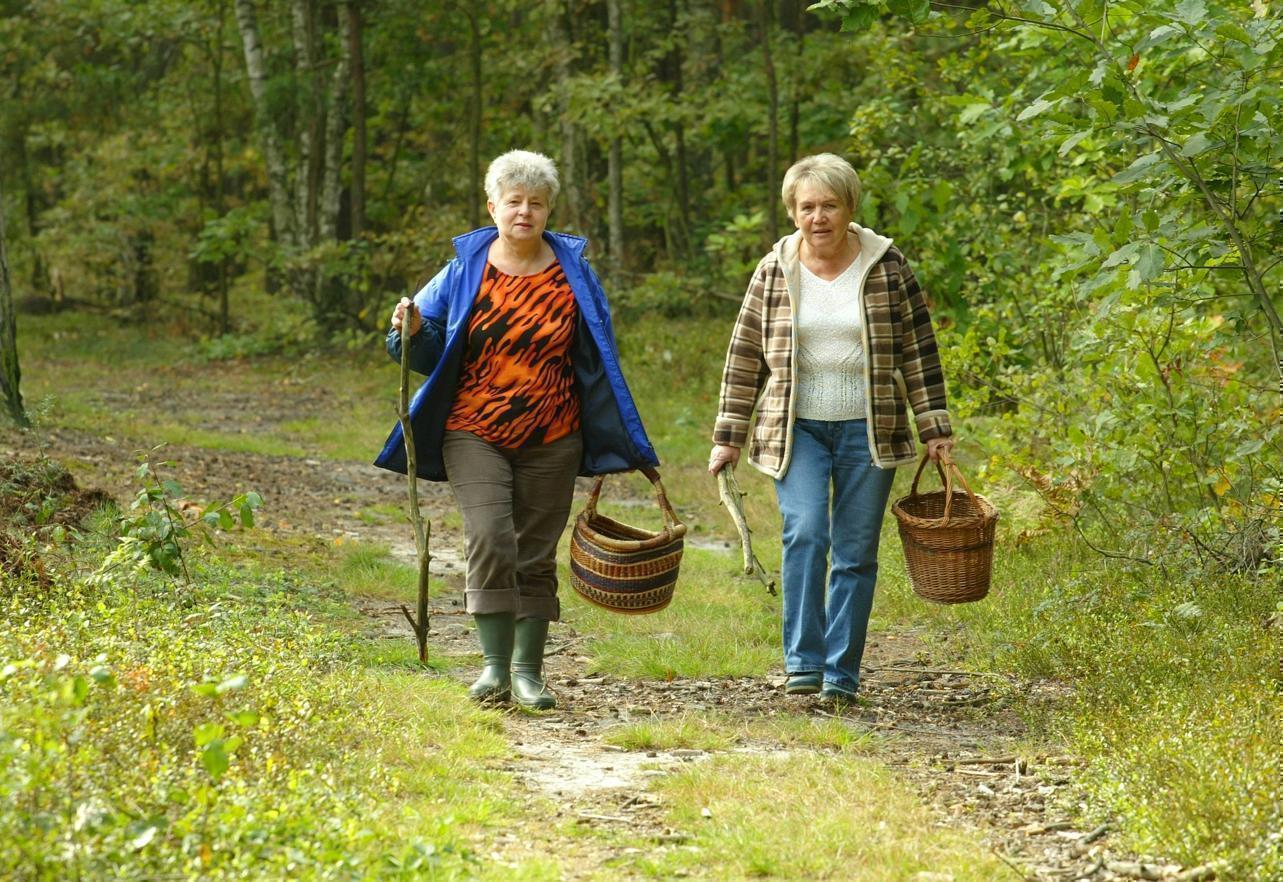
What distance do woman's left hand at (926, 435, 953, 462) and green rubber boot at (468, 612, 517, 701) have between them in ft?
5.93

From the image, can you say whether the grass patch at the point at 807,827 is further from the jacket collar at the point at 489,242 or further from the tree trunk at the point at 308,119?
the tree trunk at the point at 308,119

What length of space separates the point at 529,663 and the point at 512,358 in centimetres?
125

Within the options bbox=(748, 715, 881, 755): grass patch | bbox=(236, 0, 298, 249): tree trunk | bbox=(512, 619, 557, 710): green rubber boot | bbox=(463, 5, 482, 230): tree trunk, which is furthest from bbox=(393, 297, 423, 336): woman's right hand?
bbox=(236, 0, 298, 249): tree trunk

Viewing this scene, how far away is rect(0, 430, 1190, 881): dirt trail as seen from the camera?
165 inches

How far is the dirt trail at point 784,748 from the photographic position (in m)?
4.18

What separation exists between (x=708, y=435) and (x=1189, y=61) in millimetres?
7925

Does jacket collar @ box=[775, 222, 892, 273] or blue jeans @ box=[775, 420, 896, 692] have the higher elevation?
jacket collar @ box=[775, 222, 892, 273]

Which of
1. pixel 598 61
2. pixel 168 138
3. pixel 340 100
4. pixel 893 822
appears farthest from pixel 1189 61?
pixel 168 138

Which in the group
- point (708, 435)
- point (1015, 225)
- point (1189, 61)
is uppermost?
point (1189, 61)

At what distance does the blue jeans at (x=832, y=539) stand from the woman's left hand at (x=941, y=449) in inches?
8.2

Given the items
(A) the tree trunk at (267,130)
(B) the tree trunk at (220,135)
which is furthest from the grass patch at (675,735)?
(B) the tree trunk at (220,135)

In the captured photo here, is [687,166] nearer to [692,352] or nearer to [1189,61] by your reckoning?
[692,352]

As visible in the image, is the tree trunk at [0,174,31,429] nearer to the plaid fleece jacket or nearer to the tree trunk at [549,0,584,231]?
the plaid fleece jacket

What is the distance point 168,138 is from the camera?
2681 cm
